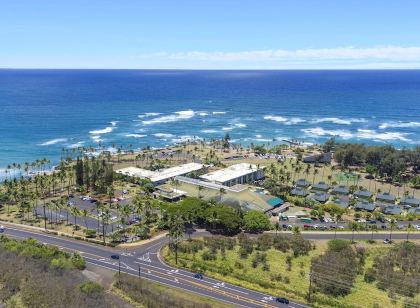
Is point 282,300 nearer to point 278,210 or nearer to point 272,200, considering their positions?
point 278,210

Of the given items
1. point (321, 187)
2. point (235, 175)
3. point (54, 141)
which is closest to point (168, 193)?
point (235, 175)

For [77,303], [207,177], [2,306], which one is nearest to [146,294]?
[77,303]

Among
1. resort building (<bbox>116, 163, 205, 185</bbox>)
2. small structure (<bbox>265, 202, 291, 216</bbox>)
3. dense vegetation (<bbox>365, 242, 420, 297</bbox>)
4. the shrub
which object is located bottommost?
small structure (<bbox>265, 202, 291, 216</bbox>)

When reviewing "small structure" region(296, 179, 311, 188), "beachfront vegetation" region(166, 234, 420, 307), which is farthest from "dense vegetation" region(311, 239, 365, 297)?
"small structure" region(296, 179, 311, 188)

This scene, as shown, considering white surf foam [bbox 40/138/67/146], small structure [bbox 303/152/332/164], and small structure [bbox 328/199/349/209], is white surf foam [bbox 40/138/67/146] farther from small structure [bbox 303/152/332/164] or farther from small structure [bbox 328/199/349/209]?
small structure [bbox 328/199/349/209]

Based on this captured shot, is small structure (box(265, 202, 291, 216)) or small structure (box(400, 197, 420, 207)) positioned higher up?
small structure (box(400, 197, 420, 207))

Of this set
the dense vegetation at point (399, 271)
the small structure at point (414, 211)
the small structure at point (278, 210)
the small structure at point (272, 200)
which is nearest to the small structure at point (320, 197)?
the small structure at point (278, 210)

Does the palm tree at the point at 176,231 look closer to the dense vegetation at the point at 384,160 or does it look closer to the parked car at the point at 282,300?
the parked car at the point at 282,300
